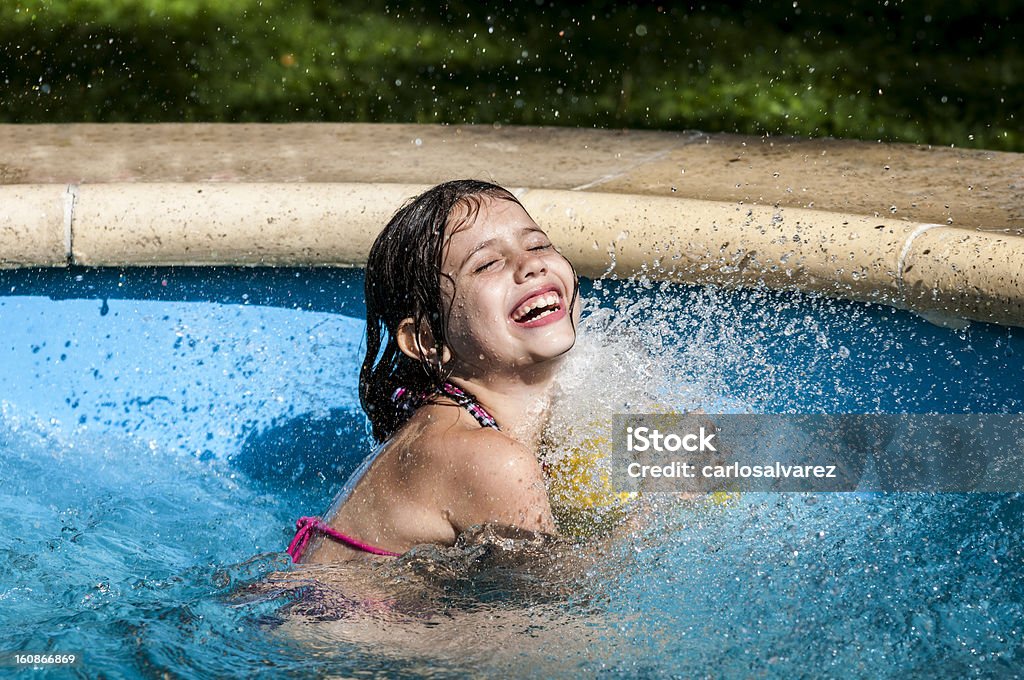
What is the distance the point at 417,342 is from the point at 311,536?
1.58 ft

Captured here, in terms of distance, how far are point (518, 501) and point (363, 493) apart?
366mm

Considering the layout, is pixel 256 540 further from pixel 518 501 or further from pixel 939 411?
pixel 939 411

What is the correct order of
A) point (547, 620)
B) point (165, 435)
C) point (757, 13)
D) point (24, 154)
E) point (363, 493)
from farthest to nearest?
point (757, 13) → point (24, 154) → point (165, 435) → point (363, 493) → point (547, 620)

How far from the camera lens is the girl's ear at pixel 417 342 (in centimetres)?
283

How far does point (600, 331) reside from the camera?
3.35 meters

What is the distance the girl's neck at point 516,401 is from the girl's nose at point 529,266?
0.23 m

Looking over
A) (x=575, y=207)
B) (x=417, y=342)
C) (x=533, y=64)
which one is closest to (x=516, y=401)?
(x=417, y=342)

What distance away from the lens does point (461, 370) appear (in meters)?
2.83

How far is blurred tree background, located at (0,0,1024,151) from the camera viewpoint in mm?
Answer: 5754

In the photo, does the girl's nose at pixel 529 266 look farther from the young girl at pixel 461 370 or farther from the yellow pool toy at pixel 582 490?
the yellow pool toy at pixel 582 490

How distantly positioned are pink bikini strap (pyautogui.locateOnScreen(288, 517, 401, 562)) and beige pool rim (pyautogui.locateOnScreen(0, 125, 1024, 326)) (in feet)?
3.01

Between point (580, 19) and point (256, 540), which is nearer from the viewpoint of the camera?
point (256, 540)

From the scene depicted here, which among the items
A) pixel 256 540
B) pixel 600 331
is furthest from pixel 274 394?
pixel 600 331

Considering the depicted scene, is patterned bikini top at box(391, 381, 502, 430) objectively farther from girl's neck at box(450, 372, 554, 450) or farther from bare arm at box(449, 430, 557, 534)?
bare arm at box(449, 430, 557, 534)
